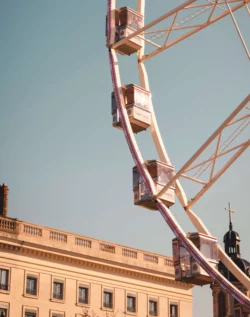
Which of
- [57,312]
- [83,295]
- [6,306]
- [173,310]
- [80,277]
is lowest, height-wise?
[6,306]

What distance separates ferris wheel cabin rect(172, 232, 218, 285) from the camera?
3694cm

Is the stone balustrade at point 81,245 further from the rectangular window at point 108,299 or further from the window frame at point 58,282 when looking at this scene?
the rectangular window at point 108,299

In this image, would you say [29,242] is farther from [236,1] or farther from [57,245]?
[236,1]

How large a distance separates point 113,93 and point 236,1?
6.17 m

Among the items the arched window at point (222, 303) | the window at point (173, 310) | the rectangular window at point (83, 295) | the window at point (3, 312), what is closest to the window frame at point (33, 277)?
the window at point (3, 312)

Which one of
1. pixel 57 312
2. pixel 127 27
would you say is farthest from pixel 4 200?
pixel 127 27

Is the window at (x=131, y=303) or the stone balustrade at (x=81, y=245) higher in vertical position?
the stone balustrade at (x=81, y=245)

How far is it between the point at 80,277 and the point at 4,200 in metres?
7.79

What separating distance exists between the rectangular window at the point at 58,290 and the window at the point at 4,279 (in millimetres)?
4424

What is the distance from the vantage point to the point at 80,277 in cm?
7669

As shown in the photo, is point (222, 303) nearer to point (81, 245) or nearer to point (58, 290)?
point (81, 245)

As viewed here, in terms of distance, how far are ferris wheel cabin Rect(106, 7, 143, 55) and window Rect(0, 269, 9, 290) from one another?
32.2m

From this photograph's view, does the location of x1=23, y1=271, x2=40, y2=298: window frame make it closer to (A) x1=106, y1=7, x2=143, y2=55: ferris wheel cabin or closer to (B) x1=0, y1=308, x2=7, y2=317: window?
(B) x1=0, y1=308, x2=7, y2=317: window

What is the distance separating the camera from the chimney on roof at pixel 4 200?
7569 cm
